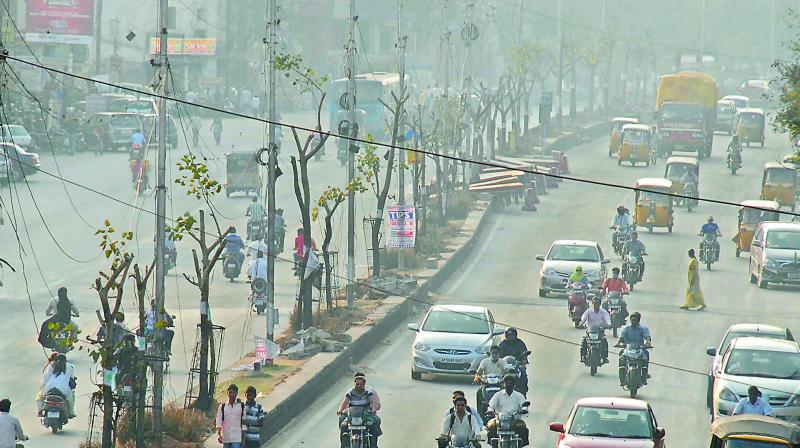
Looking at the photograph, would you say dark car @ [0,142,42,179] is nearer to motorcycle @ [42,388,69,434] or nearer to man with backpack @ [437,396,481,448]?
motorcycle @ [42,388,69,434]

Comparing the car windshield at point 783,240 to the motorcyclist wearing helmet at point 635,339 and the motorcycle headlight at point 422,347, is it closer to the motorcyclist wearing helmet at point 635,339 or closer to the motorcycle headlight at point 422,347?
the motorcyclist wearing helmet at point 635,339

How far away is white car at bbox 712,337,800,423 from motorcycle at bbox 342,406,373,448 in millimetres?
6138

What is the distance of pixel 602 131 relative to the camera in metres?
93.9

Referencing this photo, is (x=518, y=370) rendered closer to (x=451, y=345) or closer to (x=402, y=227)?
(x=451, y=345)

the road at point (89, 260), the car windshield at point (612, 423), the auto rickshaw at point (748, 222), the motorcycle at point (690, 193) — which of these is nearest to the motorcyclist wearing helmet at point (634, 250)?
the auto rickshaw at point (748, 222)

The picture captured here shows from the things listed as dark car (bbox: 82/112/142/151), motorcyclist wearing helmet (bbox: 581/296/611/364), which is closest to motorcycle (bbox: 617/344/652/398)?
motorcyclist wearing helmet (bbox: 581/296/611/364)

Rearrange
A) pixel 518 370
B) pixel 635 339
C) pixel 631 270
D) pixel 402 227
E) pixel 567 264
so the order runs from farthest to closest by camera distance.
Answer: pixel 631 270 < pixel 567 264 < pixel 402 227 < pixel 635 339 < pixel 518 370

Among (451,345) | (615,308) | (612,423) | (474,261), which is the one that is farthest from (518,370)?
(474,261)

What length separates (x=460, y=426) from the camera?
2114 cm

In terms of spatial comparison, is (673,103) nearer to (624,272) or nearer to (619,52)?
(624,272)

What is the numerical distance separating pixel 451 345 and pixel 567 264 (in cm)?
1215

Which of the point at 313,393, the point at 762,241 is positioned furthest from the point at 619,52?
the point at 313,393

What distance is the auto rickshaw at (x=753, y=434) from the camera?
19.9 meters

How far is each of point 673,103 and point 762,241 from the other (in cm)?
3052
